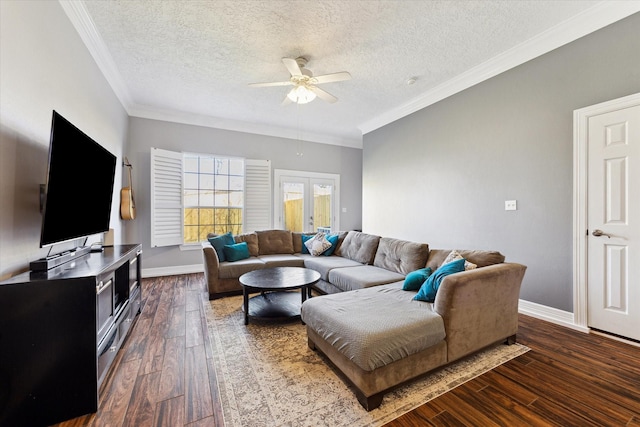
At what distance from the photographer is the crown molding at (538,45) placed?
229 cm

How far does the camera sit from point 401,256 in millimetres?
3143

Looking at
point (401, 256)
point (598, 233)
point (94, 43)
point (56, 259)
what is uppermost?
point (94, 43)

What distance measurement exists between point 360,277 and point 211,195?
3522 millimetres

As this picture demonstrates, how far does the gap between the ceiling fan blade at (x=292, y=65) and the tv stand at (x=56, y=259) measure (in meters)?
2.43

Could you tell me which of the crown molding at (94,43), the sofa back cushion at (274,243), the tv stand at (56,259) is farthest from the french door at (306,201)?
the tv stand at (56,259)

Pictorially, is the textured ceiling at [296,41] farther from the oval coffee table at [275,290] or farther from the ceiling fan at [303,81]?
the oval coffee table at [275,290]

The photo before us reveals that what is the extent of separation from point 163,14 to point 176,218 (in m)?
3.20

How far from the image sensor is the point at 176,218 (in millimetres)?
4703

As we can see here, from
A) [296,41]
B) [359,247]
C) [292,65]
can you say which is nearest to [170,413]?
[359,247]

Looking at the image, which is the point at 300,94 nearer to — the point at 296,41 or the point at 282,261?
the point at 296,41

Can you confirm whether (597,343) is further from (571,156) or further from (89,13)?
(89,13)

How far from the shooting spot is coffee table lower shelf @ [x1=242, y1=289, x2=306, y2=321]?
108 inches

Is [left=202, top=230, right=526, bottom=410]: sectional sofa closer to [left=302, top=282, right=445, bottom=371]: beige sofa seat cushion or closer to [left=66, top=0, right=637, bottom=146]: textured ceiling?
[left=302, top=282, right=445, bottom=371]: beige sofa seat cushion

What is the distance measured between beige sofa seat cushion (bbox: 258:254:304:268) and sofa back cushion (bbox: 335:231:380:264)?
2.19ft
